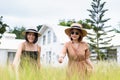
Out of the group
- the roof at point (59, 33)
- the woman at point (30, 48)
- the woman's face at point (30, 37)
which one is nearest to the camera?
the woman at point (30, 48)

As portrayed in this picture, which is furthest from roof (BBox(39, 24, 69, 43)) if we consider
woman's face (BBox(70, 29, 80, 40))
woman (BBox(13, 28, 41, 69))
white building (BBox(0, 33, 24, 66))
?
woman's face (BBox(70, 29, 80, 40))

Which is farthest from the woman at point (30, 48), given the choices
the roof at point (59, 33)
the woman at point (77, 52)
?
the roof at point (59, 33)

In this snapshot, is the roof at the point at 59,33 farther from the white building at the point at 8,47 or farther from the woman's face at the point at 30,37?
the woman's face at the point at 30,37

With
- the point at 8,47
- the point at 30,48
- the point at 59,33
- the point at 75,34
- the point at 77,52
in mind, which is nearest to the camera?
the point at 77,52

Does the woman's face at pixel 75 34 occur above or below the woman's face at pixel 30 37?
above

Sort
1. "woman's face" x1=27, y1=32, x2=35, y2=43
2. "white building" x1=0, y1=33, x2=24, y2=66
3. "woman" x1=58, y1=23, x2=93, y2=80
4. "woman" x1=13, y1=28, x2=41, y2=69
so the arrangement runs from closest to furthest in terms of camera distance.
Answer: "woman" x1=58, y1=23, x2=93, y2=80, "woman" x1=13, y1=28, x2=41, y2=69, "woman's face" x1=27, y1=32, x2=35, y2=43, "white building" x1=0, y1=33, x2=24, y2=66

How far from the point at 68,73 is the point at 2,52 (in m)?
28.2

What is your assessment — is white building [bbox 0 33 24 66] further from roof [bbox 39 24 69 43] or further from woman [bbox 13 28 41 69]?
woman [bbox 13 28 41 69]

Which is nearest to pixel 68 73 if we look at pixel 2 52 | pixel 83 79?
pixel 83 79

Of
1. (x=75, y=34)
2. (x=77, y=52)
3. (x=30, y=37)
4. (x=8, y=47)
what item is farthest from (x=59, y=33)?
(x=77, y=52)

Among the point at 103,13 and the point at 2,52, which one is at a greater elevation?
the point at 103,13

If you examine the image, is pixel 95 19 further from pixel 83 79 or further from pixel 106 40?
pixel 83 79

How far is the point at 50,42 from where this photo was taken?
24.8 metres

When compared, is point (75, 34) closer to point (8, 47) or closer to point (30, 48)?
point (30, 48)
